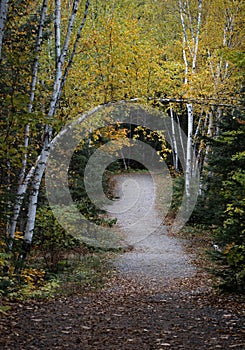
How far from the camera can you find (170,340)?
511 cm

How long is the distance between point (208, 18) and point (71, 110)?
1029 centimetres

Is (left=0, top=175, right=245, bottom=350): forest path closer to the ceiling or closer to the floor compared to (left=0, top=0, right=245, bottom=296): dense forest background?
closer to the floor

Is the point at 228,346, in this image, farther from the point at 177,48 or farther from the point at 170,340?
the point at 177,48

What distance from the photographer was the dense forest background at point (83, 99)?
275 inches

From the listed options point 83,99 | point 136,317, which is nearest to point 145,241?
point 83,99

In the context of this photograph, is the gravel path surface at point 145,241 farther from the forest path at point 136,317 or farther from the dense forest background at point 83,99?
the dense forest background at point 83,99

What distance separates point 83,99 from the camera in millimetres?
11461

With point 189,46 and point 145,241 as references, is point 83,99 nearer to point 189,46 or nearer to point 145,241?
point 145,241

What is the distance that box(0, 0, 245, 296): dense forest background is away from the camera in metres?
6.98

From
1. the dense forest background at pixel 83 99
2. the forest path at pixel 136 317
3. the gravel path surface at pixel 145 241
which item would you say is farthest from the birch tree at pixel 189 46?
the forest path at pixel 136 317

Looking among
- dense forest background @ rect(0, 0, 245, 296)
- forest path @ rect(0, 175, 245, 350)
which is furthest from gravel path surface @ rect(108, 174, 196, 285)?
dense forest background @ rect(0, 0, 245, 296)

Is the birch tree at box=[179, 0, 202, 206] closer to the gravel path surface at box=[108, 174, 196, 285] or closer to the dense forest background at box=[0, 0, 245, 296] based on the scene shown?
the dense forest background at box=[0, 0, 245, 296]

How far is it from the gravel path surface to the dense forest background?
1.38 meters

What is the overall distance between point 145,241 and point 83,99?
7.29 m
